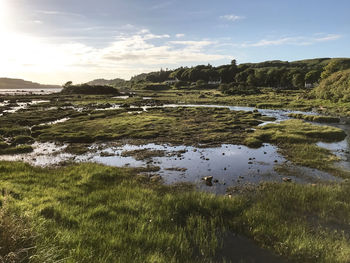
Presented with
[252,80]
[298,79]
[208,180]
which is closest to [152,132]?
[208,180]

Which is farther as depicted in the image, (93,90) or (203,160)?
(93,90)

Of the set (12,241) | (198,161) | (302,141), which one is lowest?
(198,161)

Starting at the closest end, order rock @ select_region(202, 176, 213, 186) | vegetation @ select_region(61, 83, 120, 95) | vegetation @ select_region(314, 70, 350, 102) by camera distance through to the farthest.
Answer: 1. rock @ select_region(202, 176, 213, 186)
2. vegetation @ select_region(314, 70, 350, 102)
3. vegetation @ select_region(61, 83, 120, 95)

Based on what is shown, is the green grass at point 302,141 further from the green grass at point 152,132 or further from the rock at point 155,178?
the rock at point 155,178

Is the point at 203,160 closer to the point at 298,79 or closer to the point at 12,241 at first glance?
the point at 12,241

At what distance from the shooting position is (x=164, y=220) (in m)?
12.0

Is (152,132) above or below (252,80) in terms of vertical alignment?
below

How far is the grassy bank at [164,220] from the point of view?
28.5 ft

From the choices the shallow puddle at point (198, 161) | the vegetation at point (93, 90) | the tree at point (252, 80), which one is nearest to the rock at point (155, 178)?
the shallow puddle at point (198, 161)

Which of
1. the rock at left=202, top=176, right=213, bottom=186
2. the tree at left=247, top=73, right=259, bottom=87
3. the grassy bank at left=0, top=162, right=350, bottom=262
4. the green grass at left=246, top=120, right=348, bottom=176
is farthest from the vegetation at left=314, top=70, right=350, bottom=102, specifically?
the rock at left=202, top=176, right=213, bottom=186

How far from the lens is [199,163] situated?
1017 inches

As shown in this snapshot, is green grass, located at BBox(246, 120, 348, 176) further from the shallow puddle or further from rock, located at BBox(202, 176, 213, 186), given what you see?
rock, located at BBox(202, 176, 213, 186)

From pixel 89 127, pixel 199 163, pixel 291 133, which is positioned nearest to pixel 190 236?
pixel 199 163

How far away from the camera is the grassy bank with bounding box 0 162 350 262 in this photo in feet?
28.5
